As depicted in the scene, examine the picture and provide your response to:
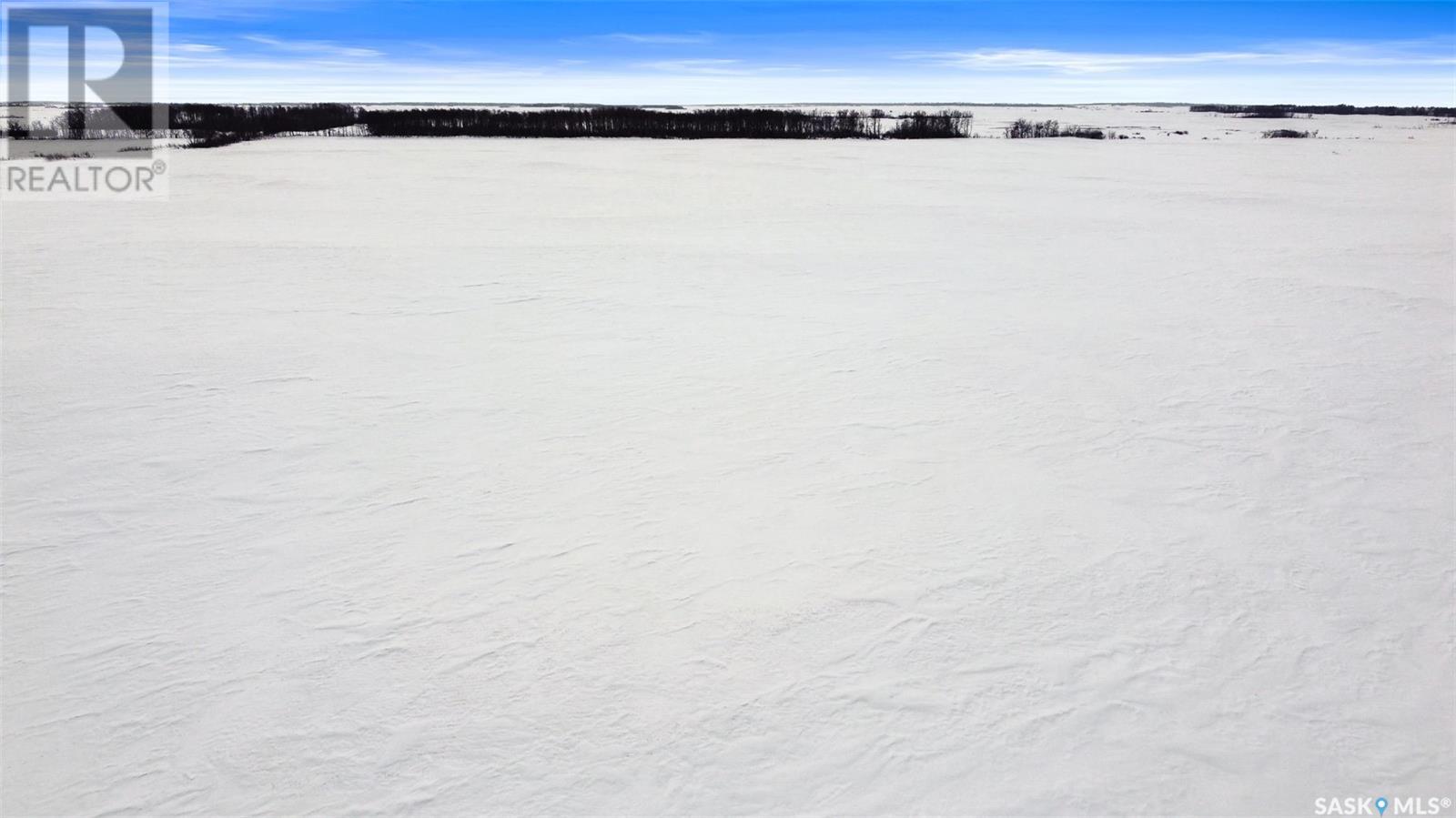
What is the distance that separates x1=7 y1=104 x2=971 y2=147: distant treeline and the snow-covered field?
86.5ft

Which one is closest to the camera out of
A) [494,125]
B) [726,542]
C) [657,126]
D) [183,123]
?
[726,542]

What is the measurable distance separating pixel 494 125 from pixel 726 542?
112ft

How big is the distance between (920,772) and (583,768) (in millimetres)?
A: 926

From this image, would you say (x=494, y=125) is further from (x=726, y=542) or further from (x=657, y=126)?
(x=726, y=542)

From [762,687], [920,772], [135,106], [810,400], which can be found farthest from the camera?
[135,106]

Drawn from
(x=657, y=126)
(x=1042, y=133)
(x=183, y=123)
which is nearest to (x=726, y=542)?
(x=657, y=126)

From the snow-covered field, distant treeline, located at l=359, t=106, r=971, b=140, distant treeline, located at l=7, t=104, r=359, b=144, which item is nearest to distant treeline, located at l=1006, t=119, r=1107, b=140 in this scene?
distant treeline, located at l=359, t=106, r=971, b=140

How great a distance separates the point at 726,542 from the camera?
3.35 m

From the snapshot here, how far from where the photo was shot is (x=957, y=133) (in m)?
33.1

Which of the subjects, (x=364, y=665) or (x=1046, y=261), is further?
(x=1046, y=261)

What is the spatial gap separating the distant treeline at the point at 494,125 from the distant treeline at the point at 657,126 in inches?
1.4

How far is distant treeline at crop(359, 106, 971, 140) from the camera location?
32.1 metres

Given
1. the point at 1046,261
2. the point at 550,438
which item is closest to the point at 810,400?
the point at 550,438

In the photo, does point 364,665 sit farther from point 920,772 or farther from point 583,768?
point 920,772
